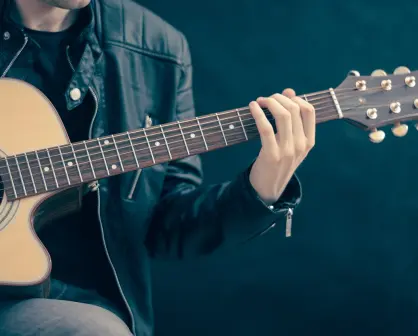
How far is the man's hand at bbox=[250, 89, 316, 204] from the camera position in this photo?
112cm

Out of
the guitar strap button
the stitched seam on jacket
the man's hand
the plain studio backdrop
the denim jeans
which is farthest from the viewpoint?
the plain studio backdrop

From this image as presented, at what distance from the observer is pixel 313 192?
5.42ft

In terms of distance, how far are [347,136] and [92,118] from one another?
66 centimetres

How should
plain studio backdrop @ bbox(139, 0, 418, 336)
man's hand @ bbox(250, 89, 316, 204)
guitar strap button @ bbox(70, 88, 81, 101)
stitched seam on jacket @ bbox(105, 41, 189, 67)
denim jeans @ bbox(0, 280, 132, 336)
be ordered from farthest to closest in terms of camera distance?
plain studio backdrop @ bbox(139, 0, 418, 336) → stitched seam on jacket @ bbox(105, 41, 189, 67) → guitar strap button @ bbox(70, 88, 81, 101) → man's hand @ bbox(250, 89, 316, 204) → denim jeans @ bbox(0, 280, 132, 336)

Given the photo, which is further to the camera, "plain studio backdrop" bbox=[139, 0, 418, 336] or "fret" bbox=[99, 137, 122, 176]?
"plain studio backdrop" bbox=[139, 0, 418, 336]

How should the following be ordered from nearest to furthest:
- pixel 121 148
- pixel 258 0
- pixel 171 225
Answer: pixel 121 148 < pixel 171 225 < pixel 258 0

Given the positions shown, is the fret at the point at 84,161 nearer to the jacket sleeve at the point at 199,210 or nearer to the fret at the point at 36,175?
the fret at the point at 36,175

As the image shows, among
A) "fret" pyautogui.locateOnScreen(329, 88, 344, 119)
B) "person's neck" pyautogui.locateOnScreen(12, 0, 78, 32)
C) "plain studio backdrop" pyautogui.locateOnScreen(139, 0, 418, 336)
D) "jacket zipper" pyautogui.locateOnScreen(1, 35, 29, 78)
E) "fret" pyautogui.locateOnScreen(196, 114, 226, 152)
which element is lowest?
"plain studio backdrop" pyautogui.locateOnScreen(139, 0, 418, 336)

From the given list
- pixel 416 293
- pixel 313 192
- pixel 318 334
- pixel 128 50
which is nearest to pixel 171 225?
pixel 128 50

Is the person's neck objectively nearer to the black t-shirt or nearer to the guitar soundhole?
the black t-shirt

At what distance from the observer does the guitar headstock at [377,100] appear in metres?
1.19

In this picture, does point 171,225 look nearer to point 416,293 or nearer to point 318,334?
point 318,334

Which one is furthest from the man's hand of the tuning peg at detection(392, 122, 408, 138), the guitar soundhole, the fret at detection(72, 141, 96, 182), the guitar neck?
the guitar soundhole

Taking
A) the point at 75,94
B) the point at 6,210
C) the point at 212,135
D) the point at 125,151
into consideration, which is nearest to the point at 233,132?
the point at 212,135
